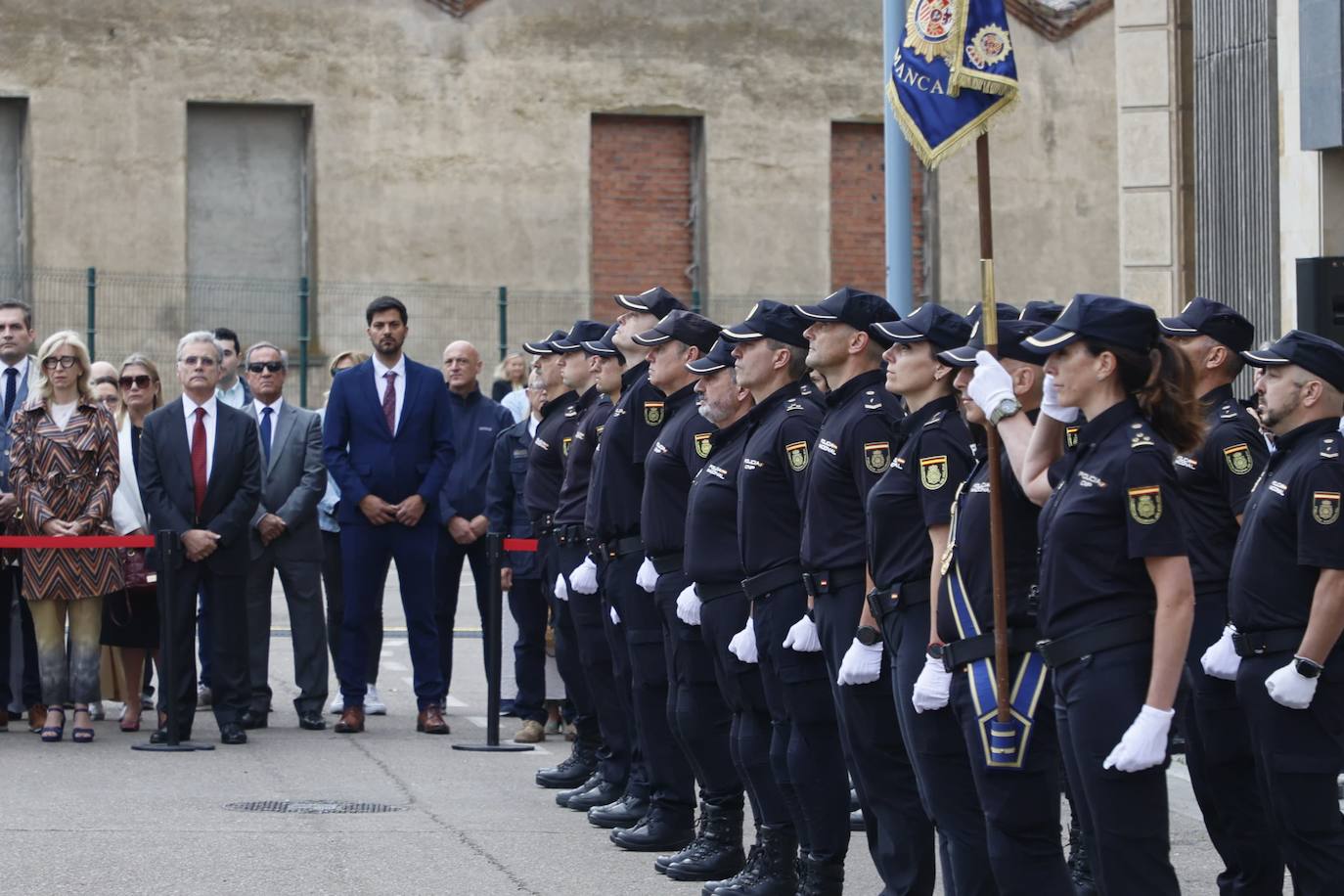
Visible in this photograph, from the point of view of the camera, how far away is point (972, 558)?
6582 millimetres

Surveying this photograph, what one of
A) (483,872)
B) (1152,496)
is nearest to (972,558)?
(1152,496)

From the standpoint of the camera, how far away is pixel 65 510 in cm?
1247

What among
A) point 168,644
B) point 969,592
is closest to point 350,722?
point 168,644

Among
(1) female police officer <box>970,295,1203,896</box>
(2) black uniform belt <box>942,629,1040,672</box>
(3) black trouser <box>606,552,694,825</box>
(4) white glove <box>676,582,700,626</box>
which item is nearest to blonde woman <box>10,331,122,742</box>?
(3) black trouser <box>606,552,694,825</box>

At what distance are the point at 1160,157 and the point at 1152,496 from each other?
10.3 m

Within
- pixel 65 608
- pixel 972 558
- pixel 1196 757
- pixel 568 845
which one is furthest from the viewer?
pixel 65 608

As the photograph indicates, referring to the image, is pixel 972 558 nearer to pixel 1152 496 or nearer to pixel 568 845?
pixel 1152 496

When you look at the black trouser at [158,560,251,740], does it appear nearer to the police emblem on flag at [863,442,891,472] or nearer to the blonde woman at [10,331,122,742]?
the blonde woman at [10,331,122,742]

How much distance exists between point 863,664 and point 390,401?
6.36 meters

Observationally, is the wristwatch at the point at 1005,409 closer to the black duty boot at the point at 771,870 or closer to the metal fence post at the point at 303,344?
the black duty boot at the point at 771,870

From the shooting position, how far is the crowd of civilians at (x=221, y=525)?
40.8 feet

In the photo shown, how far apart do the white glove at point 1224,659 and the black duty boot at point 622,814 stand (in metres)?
3.09

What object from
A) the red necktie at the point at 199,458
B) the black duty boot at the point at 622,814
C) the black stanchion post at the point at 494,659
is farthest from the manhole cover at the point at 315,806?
the red necktie at the point at 199,458

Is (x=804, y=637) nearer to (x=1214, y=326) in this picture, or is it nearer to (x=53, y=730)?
(x=1214, y=326)
